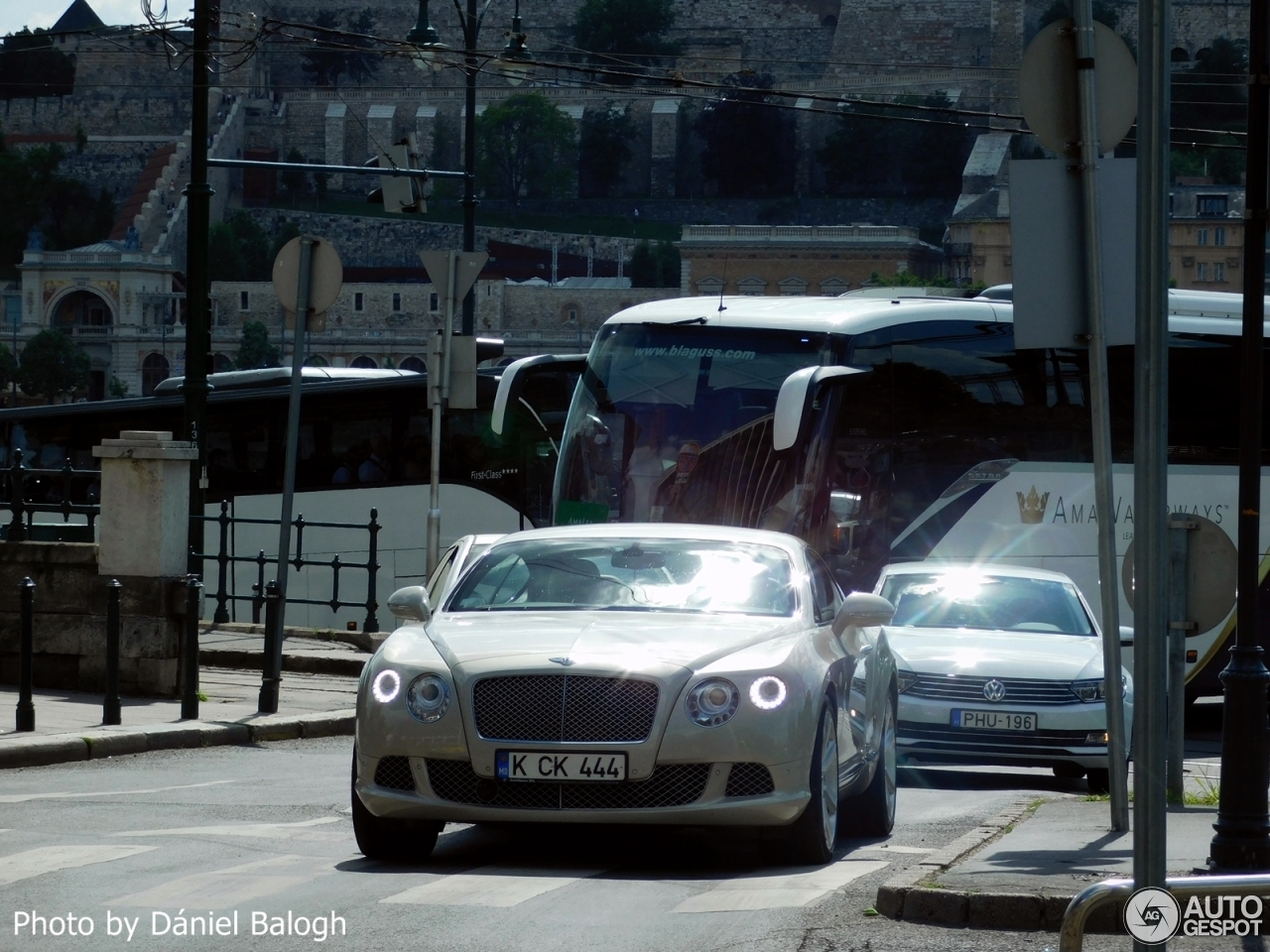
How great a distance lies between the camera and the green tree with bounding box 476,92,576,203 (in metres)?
140

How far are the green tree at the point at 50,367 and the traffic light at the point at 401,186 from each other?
347ft

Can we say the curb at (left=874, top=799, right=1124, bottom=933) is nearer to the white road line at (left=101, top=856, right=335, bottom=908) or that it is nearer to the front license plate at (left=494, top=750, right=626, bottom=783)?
the front license plate at (left=494, top=750, right=626, bottom=783)

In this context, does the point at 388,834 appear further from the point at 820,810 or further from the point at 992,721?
the point at 992,721

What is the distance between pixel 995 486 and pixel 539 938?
12697mm

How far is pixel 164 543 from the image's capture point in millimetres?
13867

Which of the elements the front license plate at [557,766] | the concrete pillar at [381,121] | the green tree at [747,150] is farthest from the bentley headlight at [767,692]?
the concrete pillar at [381,121]

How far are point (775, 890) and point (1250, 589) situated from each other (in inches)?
82.9

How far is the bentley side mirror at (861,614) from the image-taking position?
28.1 feet

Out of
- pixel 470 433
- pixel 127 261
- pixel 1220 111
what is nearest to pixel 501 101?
pixel 127 261

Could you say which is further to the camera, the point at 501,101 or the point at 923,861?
the point at 501,101

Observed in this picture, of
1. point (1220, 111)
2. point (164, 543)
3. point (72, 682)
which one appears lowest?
point (72, 682)

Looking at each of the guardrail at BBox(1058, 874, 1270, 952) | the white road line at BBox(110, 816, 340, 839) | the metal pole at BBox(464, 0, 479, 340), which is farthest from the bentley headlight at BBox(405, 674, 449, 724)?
the metal pole at BBox(464, 0, 479, 340)

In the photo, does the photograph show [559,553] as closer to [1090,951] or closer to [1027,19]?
[1090,951]

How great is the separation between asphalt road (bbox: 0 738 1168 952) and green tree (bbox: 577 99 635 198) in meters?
137
